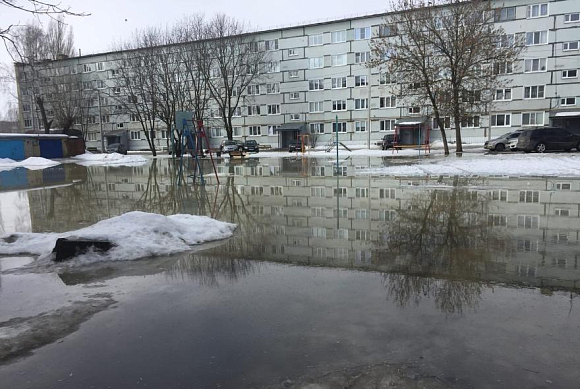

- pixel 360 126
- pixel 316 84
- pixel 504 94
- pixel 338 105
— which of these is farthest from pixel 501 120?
pixel 316 84

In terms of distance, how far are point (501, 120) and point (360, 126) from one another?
17.6 meters

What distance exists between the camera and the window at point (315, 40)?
5972 cm

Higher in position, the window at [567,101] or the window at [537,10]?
the window at [537,10]

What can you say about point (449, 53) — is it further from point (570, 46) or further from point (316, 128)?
point (316, 128)

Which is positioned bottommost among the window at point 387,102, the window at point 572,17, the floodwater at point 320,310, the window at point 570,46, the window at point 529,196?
the floodwater at point 320,310

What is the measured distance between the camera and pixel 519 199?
1088 centimetres

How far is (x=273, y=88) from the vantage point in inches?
2491

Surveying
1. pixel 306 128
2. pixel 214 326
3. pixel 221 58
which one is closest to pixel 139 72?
pixel 221 58

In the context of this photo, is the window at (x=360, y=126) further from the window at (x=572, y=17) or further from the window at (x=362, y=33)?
the window at (x=572, y=17)

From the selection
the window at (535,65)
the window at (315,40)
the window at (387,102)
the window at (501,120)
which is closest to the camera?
Result: the window at (535,65)

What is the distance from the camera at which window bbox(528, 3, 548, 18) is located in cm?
4819

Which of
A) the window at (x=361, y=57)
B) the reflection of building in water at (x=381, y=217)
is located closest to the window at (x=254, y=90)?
the window at (x=361, y=57)

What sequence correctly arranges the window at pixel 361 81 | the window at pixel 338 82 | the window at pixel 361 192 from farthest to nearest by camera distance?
the window at pixel 338 82, the window at pixel 361 81, the window at pixel 361 192

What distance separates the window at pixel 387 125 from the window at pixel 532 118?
15584 millimetres
